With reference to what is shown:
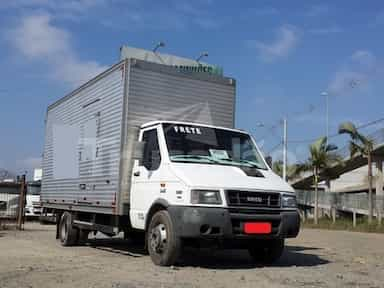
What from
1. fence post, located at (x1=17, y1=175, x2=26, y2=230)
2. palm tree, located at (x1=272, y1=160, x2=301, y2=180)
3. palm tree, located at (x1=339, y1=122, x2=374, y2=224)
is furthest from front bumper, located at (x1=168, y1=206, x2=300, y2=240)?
palm tree, located at (x1=272, y1=160, x2=301, y2=180)

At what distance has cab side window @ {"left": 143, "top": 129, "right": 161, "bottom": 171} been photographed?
9633mm

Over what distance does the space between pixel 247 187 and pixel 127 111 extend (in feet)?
9.84

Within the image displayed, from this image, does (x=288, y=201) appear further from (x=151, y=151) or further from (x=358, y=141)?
(x=358, y=141)

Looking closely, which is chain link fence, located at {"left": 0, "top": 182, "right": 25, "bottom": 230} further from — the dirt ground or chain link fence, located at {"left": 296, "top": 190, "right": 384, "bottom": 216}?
chain link fence, located at {"left": 296, "top": 190, "right": 384, "bottom": 216}

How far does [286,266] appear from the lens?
9.79 m

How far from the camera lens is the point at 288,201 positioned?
9344mm

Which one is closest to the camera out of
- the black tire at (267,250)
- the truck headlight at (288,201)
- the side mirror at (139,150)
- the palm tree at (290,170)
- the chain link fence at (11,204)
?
the truck headlight at (288,201)

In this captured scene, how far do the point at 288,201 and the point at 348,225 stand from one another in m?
21.1

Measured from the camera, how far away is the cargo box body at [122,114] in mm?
10549

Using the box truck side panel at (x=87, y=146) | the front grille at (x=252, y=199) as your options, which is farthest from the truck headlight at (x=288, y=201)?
the box truck side panel at (x=87, y=146)

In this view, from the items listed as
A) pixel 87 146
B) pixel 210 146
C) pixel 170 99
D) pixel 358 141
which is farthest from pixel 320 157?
pixel 210 146

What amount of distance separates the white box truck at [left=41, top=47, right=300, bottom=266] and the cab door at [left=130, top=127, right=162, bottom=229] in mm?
19

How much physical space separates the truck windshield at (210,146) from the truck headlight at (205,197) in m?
0.93

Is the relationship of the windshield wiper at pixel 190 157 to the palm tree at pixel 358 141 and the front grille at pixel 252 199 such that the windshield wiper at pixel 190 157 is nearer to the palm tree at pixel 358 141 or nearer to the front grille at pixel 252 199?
the front grille at pixel 252 199
